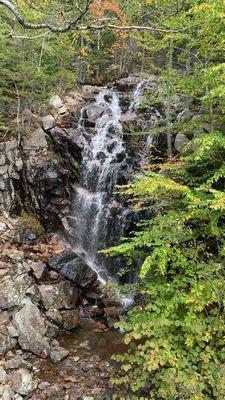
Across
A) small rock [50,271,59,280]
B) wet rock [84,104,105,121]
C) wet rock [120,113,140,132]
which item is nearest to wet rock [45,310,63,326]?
small rock [50,271,59,280]

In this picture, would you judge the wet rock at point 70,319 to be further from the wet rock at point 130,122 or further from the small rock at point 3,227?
the wet rock at point 130,122

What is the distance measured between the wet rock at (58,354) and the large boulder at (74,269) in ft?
8.77

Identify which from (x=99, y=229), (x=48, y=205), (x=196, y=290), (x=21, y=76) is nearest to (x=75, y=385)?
(x=196, y=290)

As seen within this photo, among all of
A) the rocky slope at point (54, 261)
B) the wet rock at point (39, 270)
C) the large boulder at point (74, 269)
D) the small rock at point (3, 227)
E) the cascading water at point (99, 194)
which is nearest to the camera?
the rocky slope at point (54, 261)

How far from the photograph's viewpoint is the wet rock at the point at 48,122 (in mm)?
14016

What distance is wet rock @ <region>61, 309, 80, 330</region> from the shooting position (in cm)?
816

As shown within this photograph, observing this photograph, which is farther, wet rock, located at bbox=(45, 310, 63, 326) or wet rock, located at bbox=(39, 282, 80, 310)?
wet rock, located at bbox=(39, 282, 80, 310)

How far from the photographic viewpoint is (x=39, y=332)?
7215 mm

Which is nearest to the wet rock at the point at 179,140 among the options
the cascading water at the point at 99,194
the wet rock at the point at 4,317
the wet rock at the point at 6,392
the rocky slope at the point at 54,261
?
the rocky slope at the point at 54,261

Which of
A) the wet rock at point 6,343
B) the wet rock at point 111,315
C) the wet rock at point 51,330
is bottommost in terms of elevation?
the wet rock at point 111,315

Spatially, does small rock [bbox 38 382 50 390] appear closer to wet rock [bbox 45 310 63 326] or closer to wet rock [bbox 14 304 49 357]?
wet rock [bbox 14 304 49 357]

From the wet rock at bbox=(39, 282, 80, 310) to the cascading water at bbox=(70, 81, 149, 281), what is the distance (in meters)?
1.66

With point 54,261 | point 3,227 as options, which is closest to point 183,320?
point 54,261

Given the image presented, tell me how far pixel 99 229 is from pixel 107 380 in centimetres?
598
